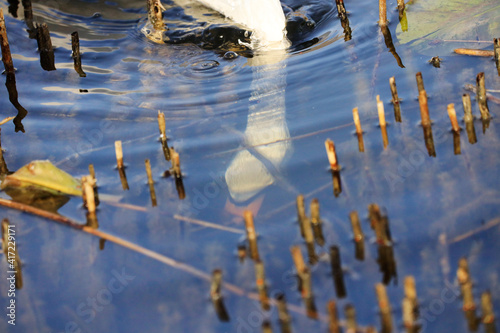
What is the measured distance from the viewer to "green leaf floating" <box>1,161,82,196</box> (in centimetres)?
311

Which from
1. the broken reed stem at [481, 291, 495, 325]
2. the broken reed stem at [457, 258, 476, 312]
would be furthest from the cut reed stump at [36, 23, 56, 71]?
the broken reed stem at [481, 291, 495, 325]

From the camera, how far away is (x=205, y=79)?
14.7ft

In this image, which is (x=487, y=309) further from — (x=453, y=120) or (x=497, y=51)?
(x=497, y=51)

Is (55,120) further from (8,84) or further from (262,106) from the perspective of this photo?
(262,106)

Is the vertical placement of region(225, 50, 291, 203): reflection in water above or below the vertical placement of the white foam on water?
below

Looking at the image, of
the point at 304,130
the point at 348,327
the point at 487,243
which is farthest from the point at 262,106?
the point at 348,327

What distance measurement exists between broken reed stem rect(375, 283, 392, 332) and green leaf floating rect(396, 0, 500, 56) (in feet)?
8.84

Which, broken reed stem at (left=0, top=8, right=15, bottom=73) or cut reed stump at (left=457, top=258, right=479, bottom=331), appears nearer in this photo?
cut reed stump at (left=457, top=258, right=479, bottom=331)

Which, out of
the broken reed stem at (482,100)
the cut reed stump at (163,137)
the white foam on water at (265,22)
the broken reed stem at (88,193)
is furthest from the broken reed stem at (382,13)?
the broken reed stem at (88,193)

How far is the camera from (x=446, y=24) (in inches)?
179

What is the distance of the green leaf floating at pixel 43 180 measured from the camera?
311 cm

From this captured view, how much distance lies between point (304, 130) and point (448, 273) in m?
1.47

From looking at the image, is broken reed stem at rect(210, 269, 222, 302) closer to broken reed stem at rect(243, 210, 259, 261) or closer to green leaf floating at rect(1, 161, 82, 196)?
broken reed stem at rect(243, 210, 259, 261)

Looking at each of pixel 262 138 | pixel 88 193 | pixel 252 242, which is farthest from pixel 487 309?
pixel 88 193
